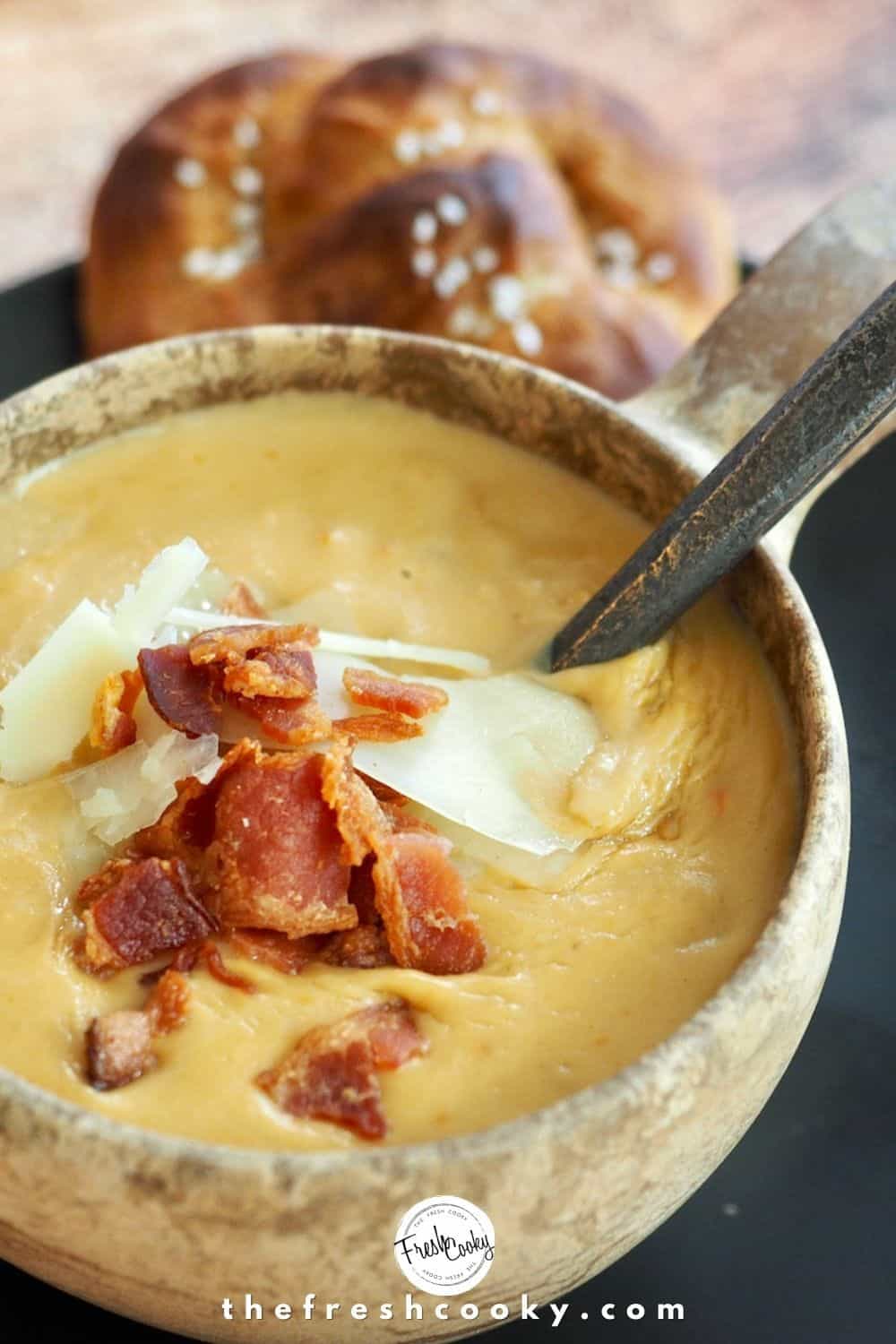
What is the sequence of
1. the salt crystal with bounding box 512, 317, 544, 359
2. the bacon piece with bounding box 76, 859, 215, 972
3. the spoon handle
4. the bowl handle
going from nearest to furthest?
the bacon piece with bounding box 76, 859, 215, 972 → the spoon handle → the bowl handle → the salt crystal with bounding box 512, 317, 544, 359

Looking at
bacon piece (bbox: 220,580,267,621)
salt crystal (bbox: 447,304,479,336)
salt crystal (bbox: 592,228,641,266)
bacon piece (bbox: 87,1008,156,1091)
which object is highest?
salt crystal (bbox: 592,228,641,266)

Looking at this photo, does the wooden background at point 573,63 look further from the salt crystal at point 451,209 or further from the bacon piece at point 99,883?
the bacon piece at point 99,883

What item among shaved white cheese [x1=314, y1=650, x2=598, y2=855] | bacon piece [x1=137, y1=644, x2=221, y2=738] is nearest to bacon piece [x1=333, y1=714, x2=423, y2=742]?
shaved white cheese [x1=314, y1=650, x2=598, y2=855]

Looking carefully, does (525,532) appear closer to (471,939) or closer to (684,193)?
(471,939)

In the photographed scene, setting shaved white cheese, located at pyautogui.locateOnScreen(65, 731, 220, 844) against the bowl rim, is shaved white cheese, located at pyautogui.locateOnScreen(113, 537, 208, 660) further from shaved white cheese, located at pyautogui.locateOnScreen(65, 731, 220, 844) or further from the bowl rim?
the bowl rim

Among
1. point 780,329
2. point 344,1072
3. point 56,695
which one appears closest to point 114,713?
point 56,695

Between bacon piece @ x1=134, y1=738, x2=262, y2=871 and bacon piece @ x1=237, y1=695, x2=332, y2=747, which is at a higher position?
bacon piece @ x1=237, y1=695, x2=332, y2=747

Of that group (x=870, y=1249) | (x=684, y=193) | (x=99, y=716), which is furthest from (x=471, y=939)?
(x=684, y=193)
